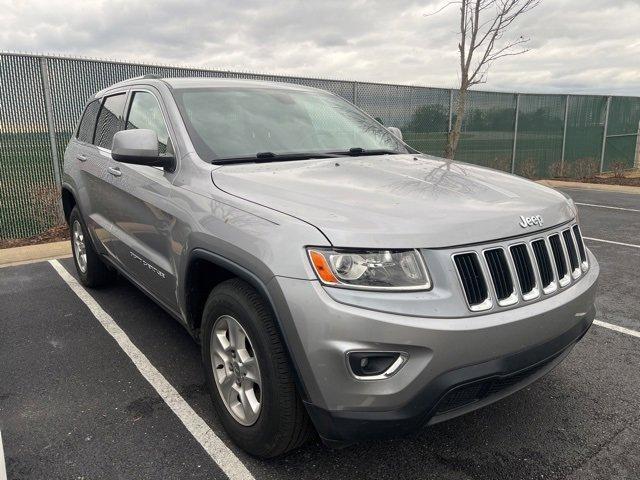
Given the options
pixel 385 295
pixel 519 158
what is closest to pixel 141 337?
pixel 385 295

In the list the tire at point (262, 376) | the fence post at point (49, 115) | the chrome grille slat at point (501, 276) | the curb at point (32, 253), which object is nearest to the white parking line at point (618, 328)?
the chrome grille slat at point (501, 276)

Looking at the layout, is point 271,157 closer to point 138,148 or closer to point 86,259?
point 138,148

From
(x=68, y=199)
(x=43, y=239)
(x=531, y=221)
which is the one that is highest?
(x=531, y=221)

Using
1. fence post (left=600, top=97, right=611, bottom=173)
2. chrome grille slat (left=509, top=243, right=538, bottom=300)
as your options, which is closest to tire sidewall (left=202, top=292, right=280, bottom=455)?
chrome grille slat (left=509, top=243, right=538, bottom=300)

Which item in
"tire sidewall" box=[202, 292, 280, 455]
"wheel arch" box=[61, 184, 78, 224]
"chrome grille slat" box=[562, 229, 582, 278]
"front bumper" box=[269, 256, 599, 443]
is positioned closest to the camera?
"front bumper" box=[269, 256, 599, 443]

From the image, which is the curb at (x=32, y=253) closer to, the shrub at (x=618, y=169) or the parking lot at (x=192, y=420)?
the parking lot at (x=192, y=420)

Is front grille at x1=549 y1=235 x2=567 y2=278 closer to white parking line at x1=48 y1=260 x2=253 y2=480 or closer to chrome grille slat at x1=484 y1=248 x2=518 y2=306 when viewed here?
chrome grille slat at x1=484 y1=248 x2=518 y2=306

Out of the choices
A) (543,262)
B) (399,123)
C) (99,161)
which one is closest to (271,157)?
(543,262)

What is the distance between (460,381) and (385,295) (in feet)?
1.40

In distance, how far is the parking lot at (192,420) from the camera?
240 cm

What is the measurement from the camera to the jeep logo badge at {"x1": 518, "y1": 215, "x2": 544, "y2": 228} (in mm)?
2254

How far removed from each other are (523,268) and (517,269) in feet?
0.16

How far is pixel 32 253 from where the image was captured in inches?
258

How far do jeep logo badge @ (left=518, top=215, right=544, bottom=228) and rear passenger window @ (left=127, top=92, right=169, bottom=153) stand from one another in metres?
2.04
